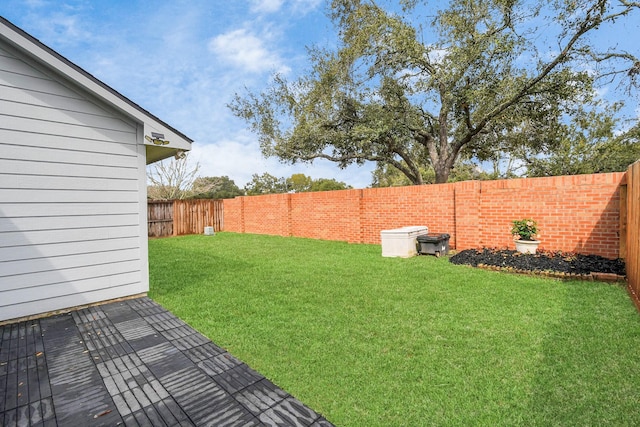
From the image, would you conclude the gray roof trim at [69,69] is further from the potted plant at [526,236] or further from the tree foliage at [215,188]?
the tree foliage at [215,188]

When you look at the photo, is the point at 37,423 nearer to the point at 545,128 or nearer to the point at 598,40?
the point at 598,40

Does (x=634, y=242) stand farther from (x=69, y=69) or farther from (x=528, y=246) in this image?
(x=69, y=69)

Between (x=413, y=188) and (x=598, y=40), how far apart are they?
7.79 meters

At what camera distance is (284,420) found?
2.02 meters

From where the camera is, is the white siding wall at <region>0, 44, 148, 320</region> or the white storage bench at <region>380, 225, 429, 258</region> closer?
the white siding wall at <region>0, 44, 148, 320</region>

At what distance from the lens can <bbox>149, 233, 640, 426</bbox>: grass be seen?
2.11 metres

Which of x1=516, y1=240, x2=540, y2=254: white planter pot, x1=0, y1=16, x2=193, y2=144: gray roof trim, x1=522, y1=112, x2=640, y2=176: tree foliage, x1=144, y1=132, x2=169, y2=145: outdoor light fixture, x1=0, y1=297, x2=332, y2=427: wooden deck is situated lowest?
x1=0, y1=297, x2=332, y2=427: wooden deck

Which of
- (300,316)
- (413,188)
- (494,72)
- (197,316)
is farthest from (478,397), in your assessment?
(494,72)

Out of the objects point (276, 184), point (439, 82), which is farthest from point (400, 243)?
point (276, 184)

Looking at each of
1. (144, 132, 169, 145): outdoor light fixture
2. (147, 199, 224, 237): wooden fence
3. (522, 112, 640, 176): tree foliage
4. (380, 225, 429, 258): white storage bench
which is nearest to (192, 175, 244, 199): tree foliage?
(147, 199, 224, 237): wooden fence

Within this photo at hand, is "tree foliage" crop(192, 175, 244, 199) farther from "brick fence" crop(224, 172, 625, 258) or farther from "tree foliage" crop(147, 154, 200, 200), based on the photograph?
"brick fence" crop(224, 172, 625, 258)

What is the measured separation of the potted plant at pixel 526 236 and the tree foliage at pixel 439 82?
589 centimetres

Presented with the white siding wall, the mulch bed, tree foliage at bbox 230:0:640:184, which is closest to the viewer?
the white siding wall

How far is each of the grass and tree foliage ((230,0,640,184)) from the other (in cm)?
863
